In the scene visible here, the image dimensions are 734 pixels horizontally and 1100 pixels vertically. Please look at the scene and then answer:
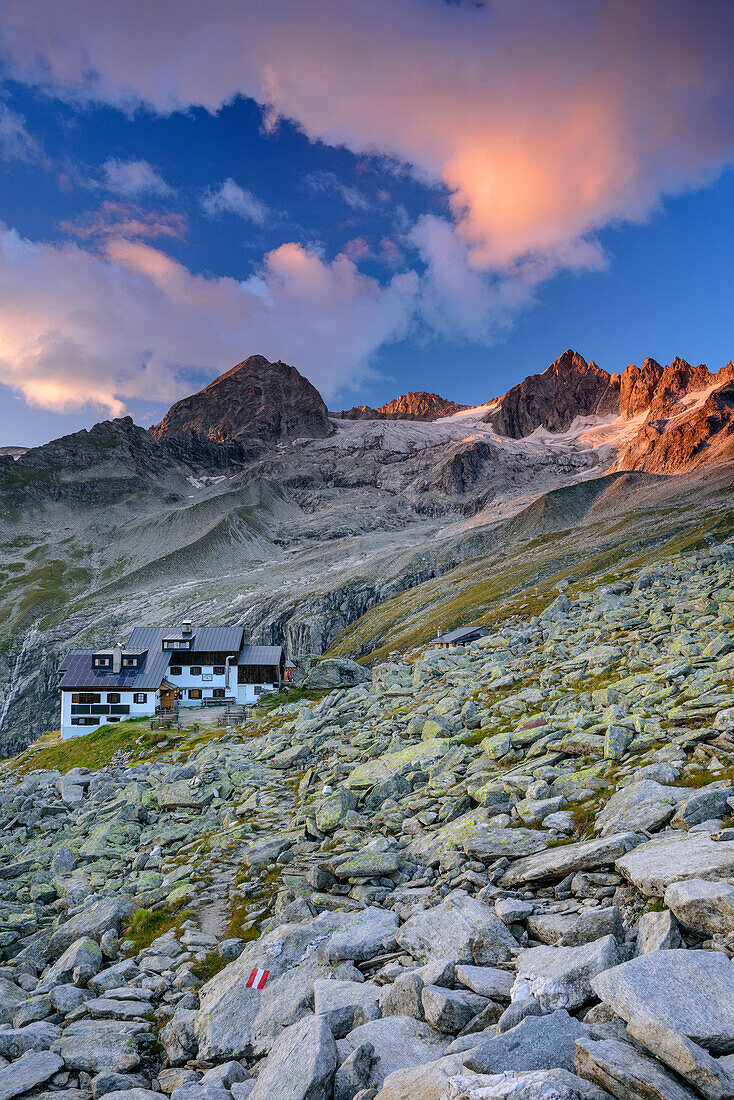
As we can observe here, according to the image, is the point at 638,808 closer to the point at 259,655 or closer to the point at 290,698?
the point at 290,698

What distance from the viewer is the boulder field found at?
7.51m

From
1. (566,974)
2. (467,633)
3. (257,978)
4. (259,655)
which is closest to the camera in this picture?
(566,974)

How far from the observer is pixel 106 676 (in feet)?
262

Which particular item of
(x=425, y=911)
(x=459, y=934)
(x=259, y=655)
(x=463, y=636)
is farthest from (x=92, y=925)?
(x=259, y=655)

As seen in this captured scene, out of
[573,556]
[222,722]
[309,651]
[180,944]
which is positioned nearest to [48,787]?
A: [222,722]

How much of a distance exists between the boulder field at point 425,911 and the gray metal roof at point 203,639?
52.7 m

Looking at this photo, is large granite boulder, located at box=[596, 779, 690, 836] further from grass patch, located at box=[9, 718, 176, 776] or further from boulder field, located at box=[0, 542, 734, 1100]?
grass patch, located at box=[9, 718, 176, 776]

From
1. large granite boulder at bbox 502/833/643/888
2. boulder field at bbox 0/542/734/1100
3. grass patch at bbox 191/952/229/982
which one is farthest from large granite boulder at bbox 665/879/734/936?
grass patch at bbox 191/952/229/982

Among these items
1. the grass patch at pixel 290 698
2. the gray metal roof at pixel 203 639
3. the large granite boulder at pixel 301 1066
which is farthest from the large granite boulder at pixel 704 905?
the gray metal roof at pixel 203 639

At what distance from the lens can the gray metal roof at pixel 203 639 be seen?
282 ft

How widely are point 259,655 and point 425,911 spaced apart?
251ft

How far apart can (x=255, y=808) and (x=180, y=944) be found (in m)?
10.7

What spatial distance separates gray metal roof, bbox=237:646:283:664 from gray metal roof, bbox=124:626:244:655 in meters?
1.45

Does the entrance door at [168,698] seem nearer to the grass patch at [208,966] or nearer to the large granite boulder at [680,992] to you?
the grass patch at [208,966]
